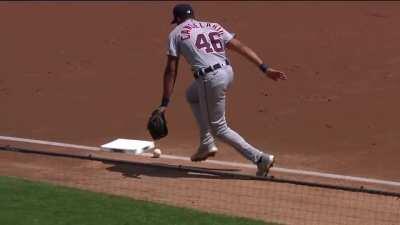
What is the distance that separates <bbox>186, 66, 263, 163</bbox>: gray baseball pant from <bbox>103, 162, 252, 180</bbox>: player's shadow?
27 cm

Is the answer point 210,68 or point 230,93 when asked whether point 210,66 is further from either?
point 230,93

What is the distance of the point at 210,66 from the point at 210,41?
0.25 metres

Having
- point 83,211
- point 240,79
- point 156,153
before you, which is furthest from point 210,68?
point 240,79

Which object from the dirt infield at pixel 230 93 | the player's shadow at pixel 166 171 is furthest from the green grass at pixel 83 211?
the player's shadow at pixel 166 171

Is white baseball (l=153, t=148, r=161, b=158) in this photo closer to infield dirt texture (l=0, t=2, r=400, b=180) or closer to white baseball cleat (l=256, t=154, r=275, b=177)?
infield dirt texture (l=0, t=2, r=400, b=180)

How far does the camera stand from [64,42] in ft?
53.4

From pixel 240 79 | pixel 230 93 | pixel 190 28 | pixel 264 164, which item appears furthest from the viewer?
pixel 240 79

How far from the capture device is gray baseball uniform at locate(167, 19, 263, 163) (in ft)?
28.8

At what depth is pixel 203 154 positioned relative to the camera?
30.2 ft

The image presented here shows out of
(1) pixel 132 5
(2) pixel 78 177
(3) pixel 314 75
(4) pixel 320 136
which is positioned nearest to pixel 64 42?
(1) pixel 132 5

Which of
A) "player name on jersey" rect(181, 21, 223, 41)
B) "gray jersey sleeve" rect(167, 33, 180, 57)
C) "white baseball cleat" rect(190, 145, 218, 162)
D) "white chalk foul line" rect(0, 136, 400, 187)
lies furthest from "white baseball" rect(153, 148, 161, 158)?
"player name on jersey" rect(181, 21, 223, 41)

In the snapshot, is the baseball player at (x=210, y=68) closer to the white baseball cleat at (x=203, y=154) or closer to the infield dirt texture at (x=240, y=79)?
the white baseball cleat at (x=203, y=154)

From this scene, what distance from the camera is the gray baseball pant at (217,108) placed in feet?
28.8

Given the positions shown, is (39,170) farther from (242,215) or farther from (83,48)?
(83,48)
